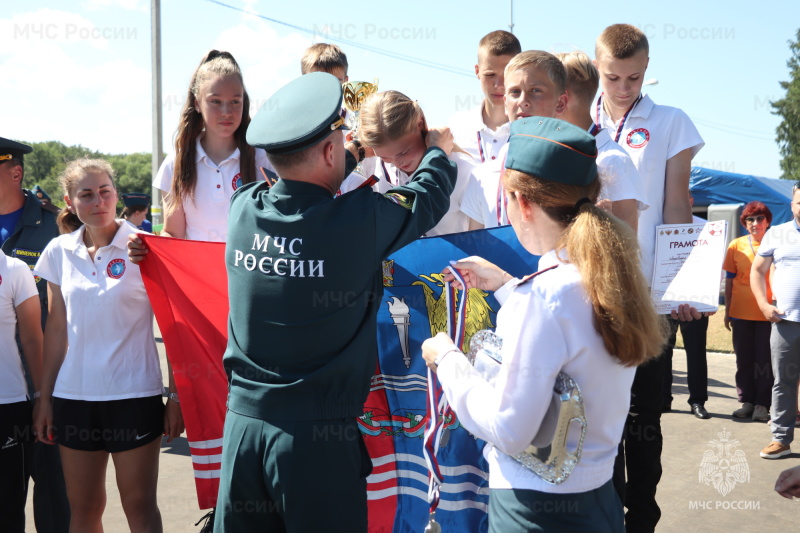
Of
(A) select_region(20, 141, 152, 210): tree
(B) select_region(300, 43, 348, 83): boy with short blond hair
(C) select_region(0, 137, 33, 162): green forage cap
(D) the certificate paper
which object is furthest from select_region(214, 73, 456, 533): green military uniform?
(A) select_region(20, 141, 152, 210): tree

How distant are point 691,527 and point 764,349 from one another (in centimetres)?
389

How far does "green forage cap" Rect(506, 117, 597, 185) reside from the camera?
2.04m

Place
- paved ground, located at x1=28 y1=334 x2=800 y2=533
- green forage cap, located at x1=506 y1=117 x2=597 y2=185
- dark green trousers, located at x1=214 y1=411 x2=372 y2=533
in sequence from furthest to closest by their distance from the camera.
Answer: paved ground, located at x1=28 y1=334 x2=800 y2=533 → dark green trousers, located at x1=214 y1=411 x2=372 y2=533 → green forage cap, located at x1=506 y1=117 x2=597 y2=185

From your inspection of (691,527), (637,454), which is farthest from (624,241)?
(691,527)

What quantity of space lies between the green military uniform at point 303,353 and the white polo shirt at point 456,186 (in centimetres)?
103

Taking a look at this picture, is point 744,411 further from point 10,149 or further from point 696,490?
point 10,149

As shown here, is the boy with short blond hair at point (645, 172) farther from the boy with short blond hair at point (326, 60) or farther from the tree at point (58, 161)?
the tree at point (58, 161)

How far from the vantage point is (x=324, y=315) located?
2.39 meters

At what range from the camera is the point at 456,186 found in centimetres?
361

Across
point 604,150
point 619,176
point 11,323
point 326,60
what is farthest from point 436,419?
point 326,60

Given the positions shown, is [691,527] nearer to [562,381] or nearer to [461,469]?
[461,469]

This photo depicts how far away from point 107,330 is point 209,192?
87 centimetres

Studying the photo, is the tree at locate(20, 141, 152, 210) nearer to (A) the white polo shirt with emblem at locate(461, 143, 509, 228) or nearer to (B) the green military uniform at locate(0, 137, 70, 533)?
(B) the green military uniform at locate(0, 137, 70, 533)

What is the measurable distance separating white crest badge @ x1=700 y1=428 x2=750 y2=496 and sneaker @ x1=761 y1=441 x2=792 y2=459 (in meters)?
0.19
